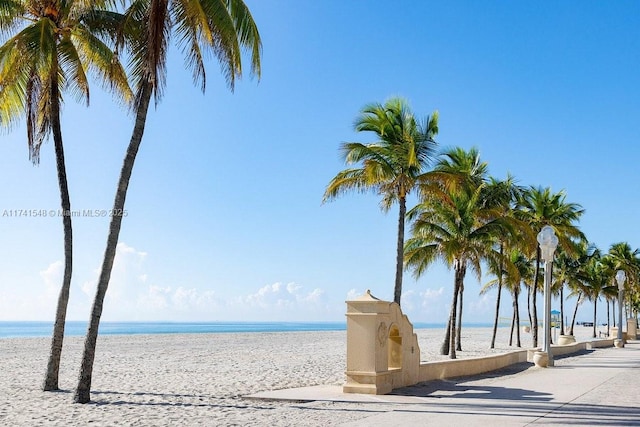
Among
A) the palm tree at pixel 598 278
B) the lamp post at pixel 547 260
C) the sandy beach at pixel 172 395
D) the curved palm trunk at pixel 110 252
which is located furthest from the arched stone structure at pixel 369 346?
the palm tree at pixel 598 278

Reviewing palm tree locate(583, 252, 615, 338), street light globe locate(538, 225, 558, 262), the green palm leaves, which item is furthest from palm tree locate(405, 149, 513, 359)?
palm tree locate(583, 252, 615, 338)

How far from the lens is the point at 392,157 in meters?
21.0

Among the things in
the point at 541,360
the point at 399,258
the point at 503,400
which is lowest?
→ the point at 503,400

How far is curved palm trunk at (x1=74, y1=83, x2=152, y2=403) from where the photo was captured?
41.5 ft

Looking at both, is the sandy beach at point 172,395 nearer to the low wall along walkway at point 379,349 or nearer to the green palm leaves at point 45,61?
the low wall along walkway at point 379,349

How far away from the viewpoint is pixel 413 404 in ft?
40.2

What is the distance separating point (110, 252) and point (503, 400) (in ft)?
26.5

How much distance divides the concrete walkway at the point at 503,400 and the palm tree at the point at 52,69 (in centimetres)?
519

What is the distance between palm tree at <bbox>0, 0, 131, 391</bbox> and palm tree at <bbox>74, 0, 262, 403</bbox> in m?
1.16

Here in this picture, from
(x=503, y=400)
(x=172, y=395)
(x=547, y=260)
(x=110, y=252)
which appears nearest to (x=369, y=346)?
(x=503, y=400)

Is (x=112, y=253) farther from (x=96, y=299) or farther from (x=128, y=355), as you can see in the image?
(x=128, y=355)

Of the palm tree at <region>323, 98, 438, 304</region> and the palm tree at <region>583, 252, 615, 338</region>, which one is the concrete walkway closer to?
the palm tree at <region>323, 98, 438, 304</region>

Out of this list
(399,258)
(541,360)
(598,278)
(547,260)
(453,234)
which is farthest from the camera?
(598,278)

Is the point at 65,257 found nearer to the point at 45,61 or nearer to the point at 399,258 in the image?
the point at 45,61
